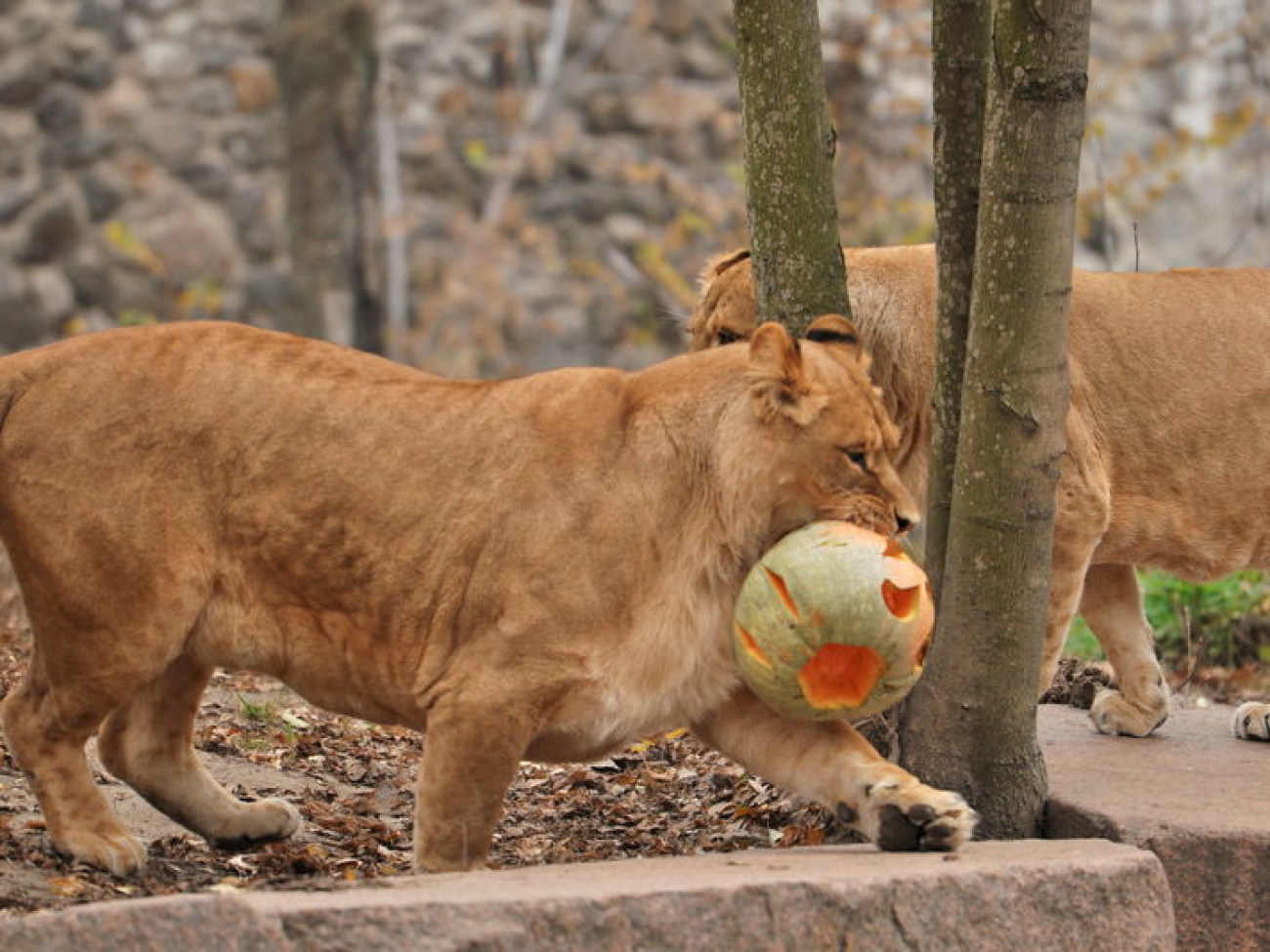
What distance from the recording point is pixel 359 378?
4.97 m

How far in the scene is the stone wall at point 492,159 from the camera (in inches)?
575

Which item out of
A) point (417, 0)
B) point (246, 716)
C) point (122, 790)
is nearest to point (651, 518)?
point (122, 790)

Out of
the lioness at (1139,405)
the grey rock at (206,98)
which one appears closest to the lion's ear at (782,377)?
the lioness at (1139,405)

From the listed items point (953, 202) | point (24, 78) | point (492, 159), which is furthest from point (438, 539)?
point (24, 78)

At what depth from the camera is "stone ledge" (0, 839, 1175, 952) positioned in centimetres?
327

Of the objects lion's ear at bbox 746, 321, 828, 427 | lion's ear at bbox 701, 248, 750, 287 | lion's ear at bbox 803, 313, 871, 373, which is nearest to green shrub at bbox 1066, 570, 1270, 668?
lion's ear at bbox 701, 248, 750, 287

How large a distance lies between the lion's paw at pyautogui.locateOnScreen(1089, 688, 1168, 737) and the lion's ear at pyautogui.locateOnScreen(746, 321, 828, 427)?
7.41 ft

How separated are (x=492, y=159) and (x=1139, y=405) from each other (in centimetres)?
930

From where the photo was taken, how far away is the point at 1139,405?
20.5 feet

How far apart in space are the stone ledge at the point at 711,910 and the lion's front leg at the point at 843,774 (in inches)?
3.2

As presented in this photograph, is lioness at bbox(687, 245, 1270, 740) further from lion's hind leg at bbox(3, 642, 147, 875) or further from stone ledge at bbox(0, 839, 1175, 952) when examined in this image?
lion's hind leg at bbox(3, 642, 147, 875)

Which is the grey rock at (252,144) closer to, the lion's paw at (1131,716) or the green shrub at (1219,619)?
the green shrub at (1219,619)

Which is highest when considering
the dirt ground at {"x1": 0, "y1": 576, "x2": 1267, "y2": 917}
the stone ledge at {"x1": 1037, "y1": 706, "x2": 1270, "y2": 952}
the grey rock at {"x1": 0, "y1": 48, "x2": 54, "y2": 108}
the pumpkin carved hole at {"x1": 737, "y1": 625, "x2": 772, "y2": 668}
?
the grey rock at {"x1": 0, "y1": 48, "x2": 54, "y2": 108}

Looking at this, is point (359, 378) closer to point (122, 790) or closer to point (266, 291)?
point (122, 790)
